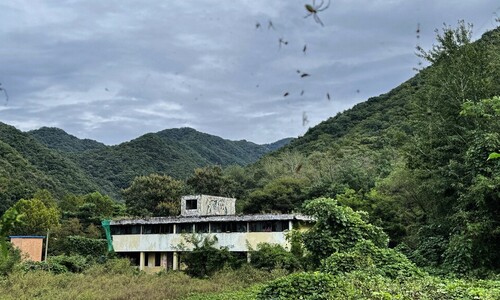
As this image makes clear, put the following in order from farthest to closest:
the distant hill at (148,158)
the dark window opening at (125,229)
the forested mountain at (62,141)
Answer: the forested mountain at (62,141) < the distant hill at (148,158) < the dark window opening at (125,229)

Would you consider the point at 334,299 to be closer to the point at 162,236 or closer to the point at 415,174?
the point at 415,174

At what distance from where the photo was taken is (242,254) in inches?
1008

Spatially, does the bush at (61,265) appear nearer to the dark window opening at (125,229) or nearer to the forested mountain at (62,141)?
the dark window opening at (125,229)

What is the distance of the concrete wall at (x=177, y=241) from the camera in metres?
24.9

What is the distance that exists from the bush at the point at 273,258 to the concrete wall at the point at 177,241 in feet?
4.88

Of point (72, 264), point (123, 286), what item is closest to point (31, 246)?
point (72, 264)

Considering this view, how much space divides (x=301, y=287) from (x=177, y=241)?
18269 mm

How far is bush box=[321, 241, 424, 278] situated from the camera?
39.2 feet

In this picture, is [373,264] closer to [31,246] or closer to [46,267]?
[46,267]

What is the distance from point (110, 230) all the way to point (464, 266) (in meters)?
21.7

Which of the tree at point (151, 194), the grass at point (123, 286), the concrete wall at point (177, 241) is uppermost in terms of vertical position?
the tree at point (151, 194)

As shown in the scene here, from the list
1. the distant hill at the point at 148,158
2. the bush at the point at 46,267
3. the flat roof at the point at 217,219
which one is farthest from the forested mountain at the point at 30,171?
the bush at the point at 46,267

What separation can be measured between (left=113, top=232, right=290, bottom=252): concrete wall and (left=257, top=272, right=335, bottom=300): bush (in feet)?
45.8

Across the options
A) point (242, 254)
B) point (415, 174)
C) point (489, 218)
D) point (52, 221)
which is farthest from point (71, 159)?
point (489, 218)
